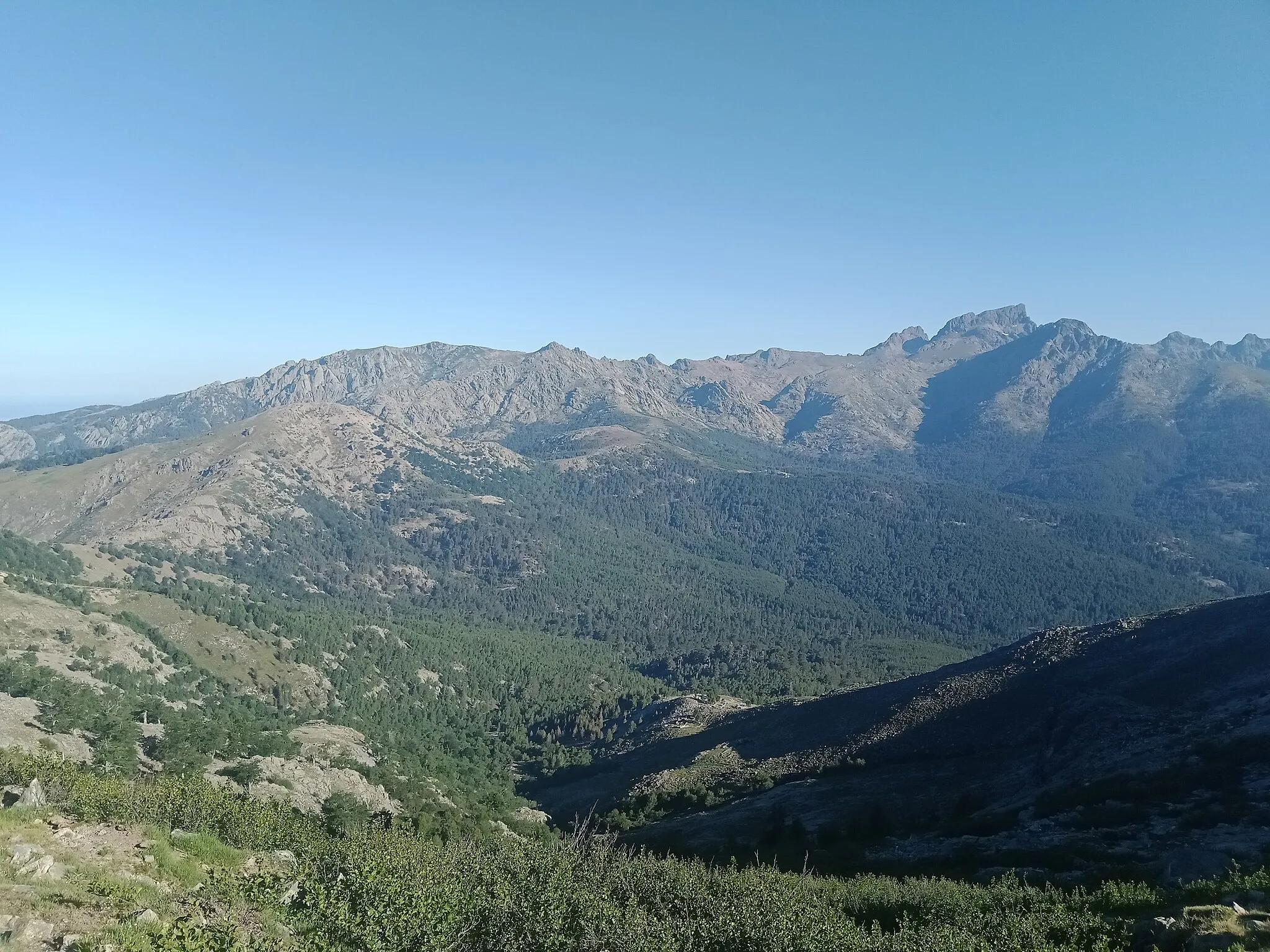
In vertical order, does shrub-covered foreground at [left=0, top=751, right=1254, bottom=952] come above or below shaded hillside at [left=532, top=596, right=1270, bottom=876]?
above

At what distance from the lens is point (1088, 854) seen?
160 ft

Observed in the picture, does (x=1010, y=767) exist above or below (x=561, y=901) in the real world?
below

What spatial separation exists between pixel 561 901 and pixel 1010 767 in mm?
66968

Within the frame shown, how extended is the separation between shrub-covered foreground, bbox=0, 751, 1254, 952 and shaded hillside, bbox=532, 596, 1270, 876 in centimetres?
1789

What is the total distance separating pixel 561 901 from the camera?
31.8 m

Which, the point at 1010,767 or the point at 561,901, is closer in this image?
the point at 561,901

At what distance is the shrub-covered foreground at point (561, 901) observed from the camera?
91.1ft

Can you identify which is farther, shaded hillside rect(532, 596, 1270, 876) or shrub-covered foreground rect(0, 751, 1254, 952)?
shaded hillside rect(532, 596, 1270, 876)

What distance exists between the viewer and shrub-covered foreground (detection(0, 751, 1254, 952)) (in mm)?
27781

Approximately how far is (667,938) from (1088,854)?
125ft

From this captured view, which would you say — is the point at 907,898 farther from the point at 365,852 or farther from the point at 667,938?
the point at 365,852

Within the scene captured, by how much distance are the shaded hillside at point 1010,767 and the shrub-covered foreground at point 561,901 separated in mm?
17888

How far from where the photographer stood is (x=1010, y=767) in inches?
3051

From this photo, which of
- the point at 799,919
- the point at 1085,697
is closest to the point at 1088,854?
the point at 799,919
